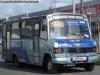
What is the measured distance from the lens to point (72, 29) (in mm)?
15383

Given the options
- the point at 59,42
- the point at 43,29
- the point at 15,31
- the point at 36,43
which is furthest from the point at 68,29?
the point at 15,31

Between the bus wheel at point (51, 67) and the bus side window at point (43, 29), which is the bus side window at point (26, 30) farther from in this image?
the bus wheel at point (51, 67)

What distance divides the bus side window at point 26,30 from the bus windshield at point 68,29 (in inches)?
86.1

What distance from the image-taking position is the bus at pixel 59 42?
47.7 feet

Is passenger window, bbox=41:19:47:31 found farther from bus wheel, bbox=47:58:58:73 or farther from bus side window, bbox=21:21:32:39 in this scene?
bus wheel, bbox=47:58:58:73

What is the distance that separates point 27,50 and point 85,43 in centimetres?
382

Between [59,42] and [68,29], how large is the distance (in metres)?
1.07

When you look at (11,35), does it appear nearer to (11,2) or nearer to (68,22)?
(68,22)

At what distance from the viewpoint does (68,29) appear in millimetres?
15289

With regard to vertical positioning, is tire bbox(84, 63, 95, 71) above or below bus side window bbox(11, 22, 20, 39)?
below

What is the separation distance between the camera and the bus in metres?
14.5

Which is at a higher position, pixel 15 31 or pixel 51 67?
pixel 15 31

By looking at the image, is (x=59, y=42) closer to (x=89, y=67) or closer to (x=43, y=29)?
(x=43, y=29)

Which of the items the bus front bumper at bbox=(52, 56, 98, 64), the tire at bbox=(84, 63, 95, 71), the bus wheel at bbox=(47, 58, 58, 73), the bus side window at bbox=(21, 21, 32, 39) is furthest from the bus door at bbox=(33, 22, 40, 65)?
the tire at bbox=(84, 63, 95, 71)
